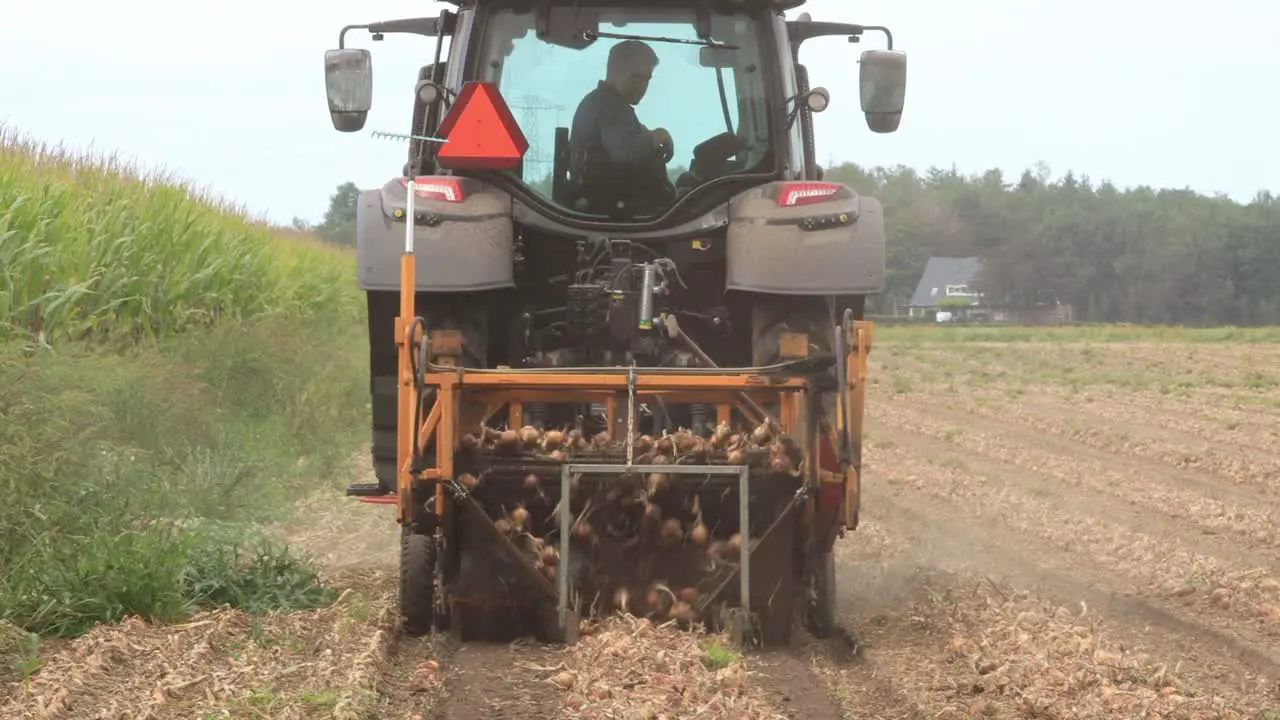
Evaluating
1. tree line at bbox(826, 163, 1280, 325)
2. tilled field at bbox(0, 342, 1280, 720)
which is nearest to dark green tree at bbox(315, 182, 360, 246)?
tilled field at bbox(0, 342, 1280, 720)

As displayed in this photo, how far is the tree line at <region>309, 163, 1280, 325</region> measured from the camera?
62094mm

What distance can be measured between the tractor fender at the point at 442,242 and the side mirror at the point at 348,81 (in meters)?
0.64

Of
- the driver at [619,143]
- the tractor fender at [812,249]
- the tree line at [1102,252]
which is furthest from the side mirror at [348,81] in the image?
the tree line at [1102,252]

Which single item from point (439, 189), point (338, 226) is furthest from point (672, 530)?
point (338, 226)

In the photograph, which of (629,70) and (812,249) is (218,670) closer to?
(812,249)

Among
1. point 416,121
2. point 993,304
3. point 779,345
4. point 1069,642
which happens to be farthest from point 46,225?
point 993,304

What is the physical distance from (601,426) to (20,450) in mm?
2097

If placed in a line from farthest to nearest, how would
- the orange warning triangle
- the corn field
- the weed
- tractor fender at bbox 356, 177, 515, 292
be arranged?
1. the corn field
2. tractor fender at bbox 356, 177, 515, 292
3. the orange warning triangle
4. the weed

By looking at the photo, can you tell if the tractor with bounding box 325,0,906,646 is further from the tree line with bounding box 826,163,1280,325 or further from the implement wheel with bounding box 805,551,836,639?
the tree line with bounding box 826,163,1280,325

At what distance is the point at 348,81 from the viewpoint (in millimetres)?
6508

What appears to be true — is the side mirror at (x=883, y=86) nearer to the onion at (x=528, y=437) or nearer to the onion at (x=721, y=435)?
the onion at (x=721, y=435)

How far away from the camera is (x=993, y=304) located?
62.6 meters

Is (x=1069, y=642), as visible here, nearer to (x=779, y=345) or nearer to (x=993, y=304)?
(x=779, y=345)

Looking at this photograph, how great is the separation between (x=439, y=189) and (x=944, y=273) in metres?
60.0
